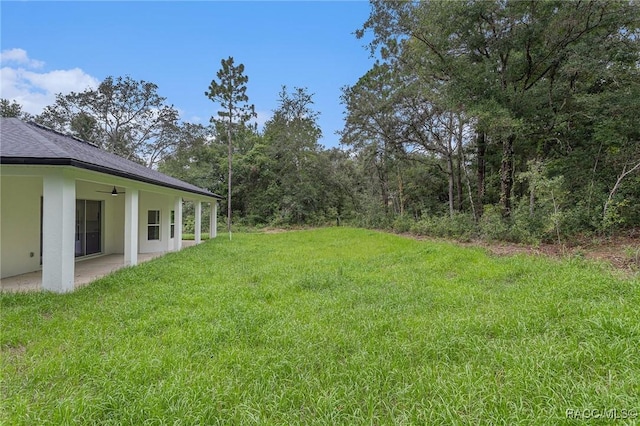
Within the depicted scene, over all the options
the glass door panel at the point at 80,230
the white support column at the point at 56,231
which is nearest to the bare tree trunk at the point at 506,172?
the white support column at the point at 56,231

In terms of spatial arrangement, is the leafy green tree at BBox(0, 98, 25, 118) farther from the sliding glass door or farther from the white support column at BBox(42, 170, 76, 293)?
the white support column at BBox(42, 170, 76, 293)

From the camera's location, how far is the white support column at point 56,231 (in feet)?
16.3

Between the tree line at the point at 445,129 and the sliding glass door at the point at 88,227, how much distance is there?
12622 millimetres

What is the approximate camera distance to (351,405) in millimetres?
2240

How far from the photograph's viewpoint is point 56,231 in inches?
196

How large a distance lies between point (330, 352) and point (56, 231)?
513 cm

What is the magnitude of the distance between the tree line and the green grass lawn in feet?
16.4

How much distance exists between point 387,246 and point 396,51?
9.86 m

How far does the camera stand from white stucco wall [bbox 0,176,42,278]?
6.18 m

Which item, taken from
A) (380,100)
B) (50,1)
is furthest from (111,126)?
(380,100)

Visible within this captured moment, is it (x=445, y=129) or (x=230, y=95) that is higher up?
(x=230, y=95)

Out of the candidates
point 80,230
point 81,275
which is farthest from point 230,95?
point 81,275

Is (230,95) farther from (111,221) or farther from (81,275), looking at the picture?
(81,275)

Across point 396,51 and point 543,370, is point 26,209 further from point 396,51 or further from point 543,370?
point 396,51
